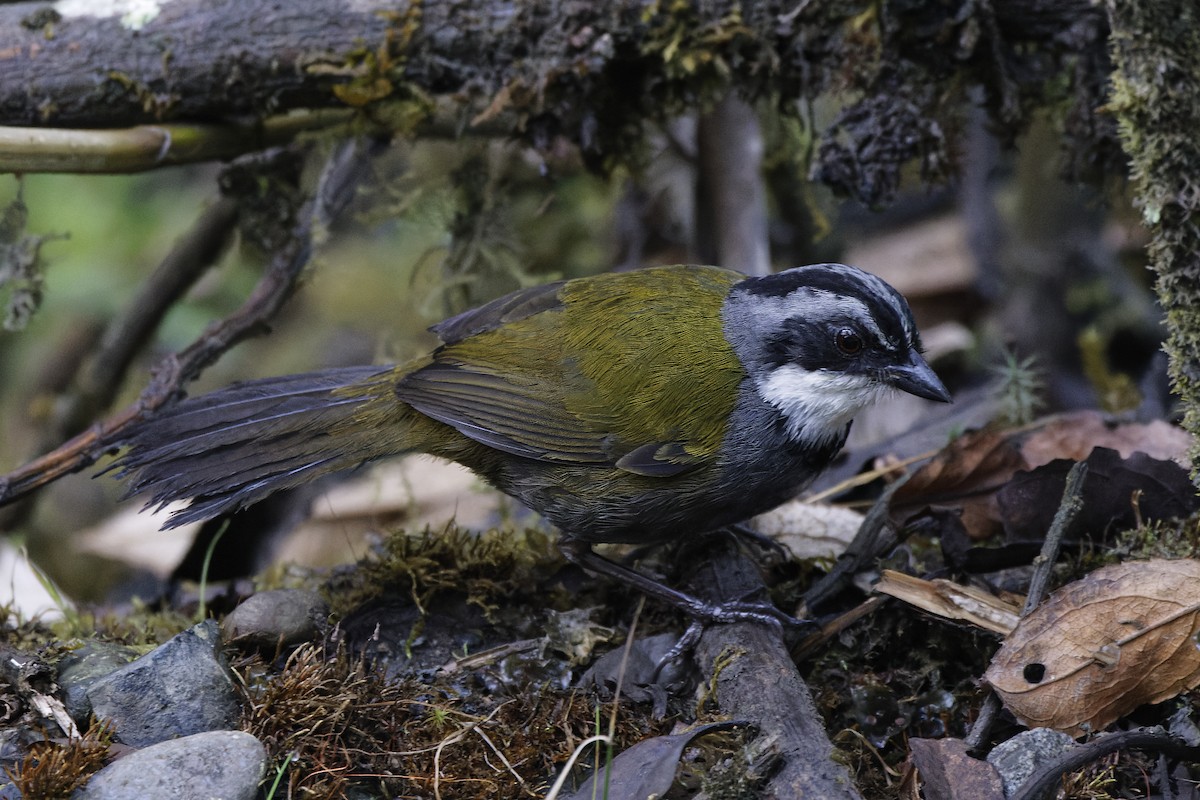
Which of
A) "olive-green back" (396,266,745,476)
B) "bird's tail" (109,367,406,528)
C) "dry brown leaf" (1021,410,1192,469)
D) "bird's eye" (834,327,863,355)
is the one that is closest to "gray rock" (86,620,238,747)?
"bird's tail" (109,367,406,528)

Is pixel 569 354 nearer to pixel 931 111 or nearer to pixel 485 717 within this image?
pixel 485 717

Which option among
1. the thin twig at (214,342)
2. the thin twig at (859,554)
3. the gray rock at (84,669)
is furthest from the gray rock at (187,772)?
the thin twig at (859,554)

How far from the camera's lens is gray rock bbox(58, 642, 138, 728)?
2797mm

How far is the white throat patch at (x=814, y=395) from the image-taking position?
141 inches

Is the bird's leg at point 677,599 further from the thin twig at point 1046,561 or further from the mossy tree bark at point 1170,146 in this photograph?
the mossy tree bark at point 1170,146

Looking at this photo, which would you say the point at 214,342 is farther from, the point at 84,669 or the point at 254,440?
the point at 84,669

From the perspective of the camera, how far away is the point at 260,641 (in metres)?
3.21

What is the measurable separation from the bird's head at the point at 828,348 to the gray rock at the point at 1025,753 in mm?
1173

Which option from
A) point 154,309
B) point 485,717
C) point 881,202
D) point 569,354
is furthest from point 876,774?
point 154,309

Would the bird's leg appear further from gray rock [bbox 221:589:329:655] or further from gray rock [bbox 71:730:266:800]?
gray rock [bbox 71:730:266:800]

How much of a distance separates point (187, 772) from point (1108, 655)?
222 cm

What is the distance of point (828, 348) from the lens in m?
3.61

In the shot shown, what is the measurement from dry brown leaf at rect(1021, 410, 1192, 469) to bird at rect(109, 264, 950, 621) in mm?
783

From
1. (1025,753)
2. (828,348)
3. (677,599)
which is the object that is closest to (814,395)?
(828,348)
